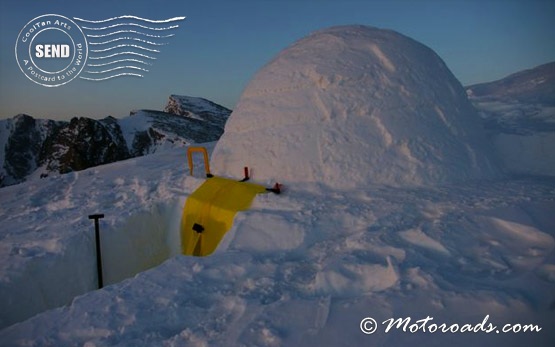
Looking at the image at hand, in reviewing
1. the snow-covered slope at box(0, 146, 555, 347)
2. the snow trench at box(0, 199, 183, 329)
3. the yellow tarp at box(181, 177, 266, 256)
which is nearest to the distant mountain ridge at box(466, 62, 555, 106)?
the snow-covered slope at box(0, 146, 555, 347)

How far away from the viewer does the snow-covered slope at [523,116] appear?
6262mm

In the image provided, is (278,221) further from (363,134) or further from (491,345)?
(491,345)

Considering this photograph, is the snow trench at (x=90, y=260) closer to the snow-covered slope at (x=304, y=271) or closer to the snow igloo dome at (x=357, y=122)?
the snow-covered slope at (x=304, y=271)

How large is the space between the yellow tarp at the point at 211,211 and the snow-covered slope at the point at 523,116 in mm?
4546

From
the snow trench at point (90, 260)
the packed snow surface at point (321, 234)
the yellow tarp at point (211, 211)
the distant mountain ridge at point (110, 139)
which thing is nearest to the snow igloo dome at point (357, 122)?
the packed snow surface at point (321, 234)

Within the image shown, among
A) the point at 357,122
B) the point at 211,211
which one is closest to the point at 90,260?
the point at 211,211

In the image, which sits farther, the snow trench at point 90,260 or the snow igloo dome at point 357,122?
the snow igloo dome at point 357,122

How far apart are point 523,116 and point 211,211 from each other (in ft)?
26.1

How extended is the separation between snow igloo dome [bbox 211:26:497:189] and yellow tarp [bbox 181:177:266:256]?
49cm

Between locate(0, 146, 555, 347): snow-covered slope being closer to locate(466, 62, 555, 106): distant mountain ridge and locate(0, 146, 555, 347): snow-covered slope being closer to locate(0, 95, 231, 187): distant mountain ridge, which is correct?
locate(466, 62, 555, 106): distant mountain ridge

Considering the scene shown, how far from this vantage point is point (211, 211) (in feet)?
15.6

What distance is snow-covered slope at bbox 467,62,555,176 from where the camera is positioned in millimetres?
6262

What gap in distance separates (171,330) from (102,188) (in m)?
5.29

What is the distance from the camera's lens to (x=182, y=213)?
212 inches
